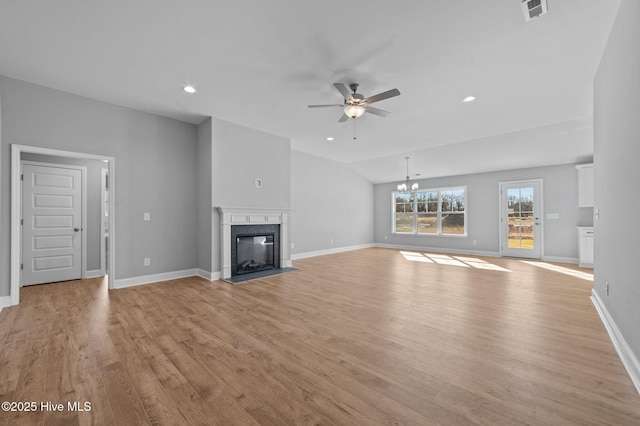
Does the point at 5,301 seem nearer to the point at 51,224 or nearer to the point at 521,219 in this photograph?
the point at 51,224

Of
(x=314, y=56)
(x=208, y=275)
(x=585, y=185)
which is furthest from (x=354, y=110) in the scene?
(x=585, y=185)

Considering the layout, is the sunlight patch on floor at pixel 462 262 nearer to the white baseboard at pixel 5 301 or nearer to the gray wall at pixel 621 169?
the gray wall at pixel 621 169

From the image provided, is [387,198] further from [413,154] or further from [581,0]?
[581,0]

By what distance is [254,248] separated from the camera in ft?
17.2

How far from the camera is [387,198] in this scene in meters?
9.71

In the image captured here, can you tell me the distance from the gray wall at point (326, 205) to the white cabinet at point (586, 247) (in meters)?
5.59

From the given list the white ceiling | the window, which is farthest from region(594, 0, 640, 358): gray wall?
the window

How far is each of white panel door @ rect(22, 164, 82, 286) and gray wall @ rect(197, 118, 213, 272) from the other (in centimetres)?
209

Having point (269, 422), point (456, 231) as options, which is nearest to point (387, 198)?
point (456, 231)

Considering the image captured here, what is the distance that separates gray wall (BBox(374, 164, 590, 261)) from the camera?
630 cm

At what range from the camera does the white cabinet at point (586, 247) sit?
222 inches

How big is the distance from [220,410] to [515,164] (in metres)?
8.11

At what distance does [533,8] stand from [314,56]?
6.36 ft

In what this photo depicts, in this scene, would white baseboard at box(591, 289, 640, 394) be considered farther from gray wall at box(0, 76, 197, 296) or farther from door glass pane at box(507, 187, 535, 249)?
gray wall at box(0, 76, 197, 296)
